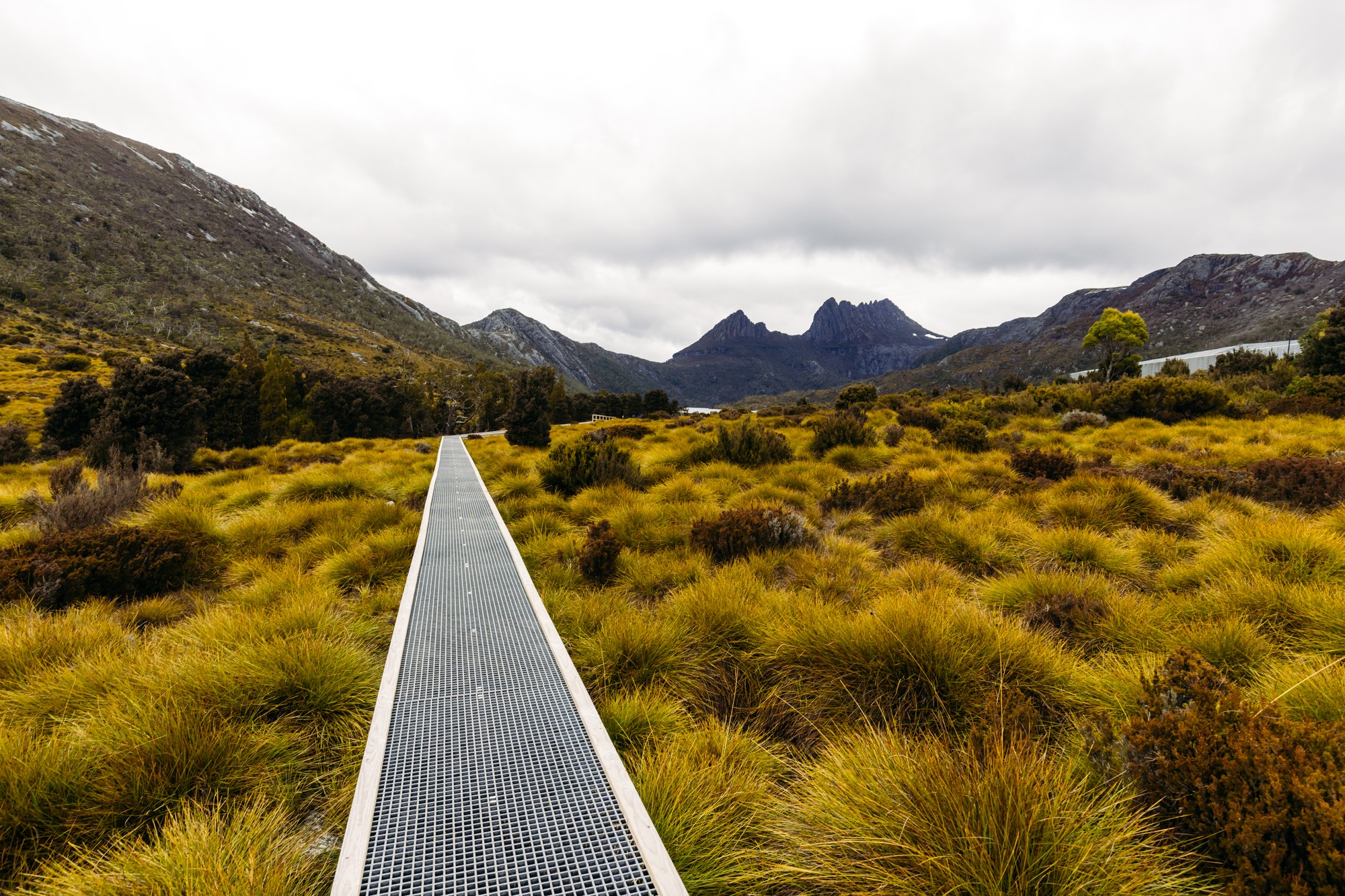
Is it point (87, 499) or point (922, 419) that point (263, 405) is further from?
point (922, 419)

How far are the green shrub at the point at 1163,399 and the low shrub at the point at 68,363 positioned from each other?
209ft

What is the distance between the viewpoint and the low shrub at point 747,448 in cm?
947

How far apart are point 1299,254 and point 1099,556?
14259 cm

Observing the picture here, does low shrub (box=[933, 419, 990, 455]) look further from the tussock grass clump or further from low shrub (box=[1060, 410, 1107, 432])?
the tussock grass clump

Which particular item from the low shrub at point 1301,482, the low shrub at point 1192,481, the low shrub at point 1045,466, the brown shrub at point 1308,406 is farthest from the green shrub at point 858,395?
the low shrub at point 1301,482

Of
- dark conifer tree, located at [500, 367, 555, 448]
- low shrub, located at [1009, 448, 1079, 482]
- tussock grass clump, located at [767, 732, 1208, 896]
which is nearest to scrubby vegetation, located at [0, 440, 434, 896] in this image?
tussock grass clump, located at [767, 732, 1208, 896]

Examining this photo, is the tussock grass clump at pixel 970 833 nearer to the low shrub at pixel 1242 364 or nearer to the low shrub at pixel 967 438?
the low shrub at pixel 967 438

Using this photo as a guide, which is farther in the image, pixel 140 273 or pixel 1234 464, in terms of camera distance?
pixel 140 273

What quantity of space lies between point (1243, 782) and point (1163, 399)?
Answer: 15147 mm

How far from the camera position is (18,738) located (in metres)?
2.03

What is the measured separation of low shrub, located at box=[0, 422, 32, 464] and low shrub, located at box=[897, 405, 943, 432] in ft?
86.7

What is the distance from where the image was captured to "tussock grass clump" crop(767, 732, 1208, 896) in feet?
5.03

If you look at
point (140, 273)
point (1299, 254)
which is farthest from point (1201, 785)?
point (1299, 254)

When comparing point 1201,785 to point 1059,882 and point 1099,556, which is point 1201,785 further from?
point 1099,556
